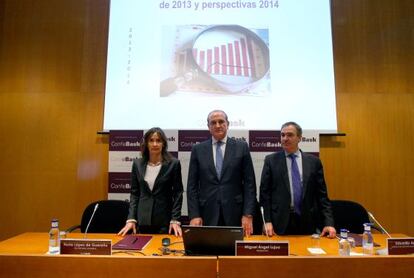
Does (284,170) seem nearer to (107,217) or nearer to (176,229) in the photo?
(176,229)

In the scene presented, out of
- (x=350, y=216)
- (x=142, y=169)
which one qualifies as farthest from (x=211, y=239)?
(x=350, y=216)

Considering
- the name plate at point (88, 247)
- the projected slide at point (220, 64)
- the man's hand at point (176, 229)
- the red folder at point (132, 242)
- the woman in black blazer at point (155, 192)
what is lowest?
the red folder at point (132, 242)

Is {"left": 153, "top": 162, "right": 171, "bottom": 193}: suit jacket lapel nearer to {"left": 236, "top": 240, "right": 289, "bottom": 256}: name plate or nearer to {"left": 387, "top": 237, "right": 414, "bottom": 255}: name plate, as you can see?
{"left": 236, "top": 240, "right": 289, "bottom": 256}: name plate

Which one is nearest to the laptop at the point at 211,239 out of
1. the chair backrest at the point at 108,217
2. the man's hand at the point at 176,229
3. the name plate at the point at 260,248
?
the name plate at the point at 260,248

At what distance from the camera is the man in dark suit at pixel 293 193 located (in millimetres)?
2314

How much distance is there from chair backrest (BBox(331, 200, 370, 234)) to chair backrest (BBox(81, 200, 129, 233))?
188 cm

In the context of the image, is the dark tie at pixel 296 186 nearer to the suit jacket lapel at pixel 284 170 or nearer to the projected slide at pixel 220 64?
the suit jacket lapel at pixel 284 170

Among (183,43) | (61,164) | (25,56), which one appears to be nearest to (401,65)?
(183,43)

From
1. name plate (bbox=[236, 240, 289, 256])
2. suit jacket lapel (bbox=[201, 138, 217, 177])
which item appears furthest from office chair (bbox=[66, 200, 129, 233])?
name plate (bbox=[236, 240, 289, 256])

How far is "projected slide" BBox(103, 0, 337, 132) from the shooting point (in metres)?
3.37

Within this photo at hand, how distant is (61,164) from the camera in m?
3.58

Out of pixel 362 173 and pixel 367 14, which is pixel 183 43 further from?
pixel 362 173

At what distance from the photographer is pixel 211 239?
1.51m

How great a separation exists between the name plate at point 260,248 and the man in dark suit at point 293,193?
80cm
